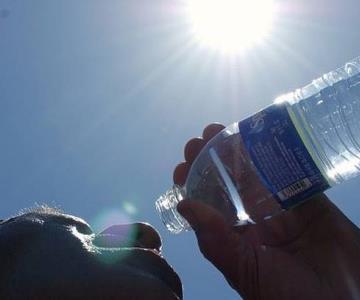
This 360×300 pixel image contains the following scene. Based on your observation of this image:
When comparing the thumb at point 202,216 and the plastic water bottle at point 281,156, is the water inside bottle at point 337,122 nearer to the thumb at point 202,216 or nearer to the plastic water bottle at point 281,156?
the plastic water bottle at point 281,156

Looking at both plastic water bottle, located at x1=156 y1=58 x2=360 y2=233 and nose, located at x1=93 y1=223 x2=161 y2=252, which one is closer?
plastic water bottle, located at x1=156 y1=58 x2=360 y2=233

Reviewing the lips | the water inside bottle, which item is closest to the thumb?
the lips

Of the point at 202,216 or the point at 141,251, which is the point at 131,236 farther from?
the point at 202,216

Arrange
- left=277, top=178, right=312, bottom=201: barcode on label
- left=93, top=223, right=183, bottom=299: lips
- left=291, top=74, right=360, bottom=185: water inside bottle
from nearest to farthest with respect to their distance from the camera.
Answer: left=277, top=178, right=312, bottom=201: barcode on label < left=93, top=223, right=183, bottom=299: lips < left=291, top=74, right=360, bottom=185: water inside bottle

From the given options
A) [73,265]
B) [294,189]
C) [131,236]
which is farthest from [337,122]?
[73,265]

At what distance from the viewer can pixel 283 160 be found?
7.13 feet

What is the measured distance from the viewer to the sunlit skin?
2449mm

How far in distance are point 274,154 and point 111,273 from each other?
0.87 meters

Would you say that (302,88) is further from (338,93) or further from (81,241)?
(81,241)

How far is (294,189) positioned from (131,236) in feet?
2.94

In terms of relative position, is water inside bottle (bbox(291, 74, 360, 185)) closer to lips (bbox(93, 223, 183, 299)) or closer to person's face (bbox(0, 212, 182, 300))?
lips (bbox(93, 223, 183, 299))

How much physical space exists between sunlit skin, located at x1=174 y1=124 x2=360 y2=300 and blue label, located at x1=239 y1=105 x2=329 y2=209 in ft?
1.12

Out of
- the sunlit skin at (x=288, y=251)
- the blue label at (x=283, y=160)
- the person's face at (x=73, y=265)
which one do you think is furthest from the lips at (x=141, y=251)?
the blue label at (x=283, y=160)

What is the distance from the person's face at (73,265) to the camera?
207 centimetres
